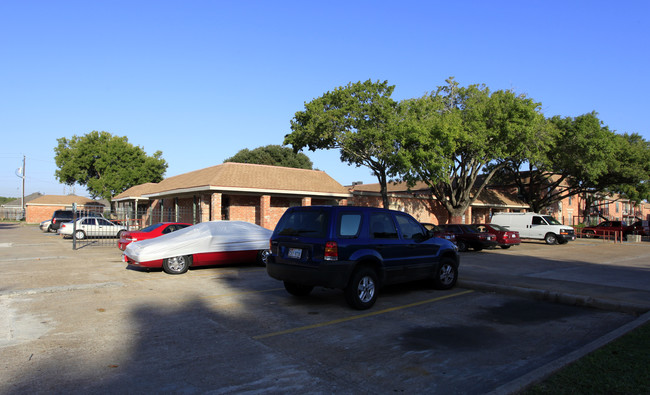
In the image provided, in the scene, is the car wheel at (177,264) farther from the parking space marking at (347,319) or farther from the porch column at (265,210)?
the porch column at (265,210)

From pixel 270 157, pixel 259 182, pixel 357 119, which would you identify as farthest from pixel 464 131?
pixel 270 157

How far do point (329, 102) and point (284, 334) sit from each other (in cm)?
1997

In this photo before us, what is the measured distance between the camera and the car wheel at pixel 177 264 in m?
11.7

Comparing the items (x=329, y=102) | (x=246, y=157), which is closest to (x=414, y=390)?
(x=329, y=102)

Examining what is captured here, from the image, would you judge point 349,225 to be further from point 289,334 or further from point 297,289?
point 289,334

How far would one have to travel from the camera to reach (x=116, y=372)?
4.61m

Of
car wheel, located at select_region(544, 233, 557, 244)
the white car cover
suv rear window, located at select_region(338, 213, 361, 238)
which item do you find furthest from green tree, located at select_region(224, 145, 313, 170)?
suv rear window, located at select_region(338, 213, 361, 238)

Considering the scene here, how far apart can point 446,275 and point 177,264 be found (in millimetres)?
7397

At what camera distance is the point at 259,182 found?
25.8m

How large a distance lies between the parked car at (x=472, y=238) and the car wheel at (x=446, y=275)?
12173mm

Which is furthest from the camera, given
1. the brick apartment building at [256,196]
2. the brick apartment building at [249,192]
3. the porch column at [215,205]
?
the brick apartment building at [256,196]

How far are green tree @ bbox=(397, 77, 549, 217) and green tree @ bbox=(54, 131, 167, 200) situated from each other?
130 feet

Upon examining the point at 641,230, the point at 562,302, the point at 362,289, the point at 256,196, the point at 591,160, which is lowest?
the point at 641,230

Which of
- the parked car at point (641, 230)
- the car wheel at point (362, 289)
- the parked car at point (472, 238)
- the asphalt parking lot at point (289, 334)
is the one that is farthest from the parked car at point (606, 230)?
the car wheel at point (362, 289)
